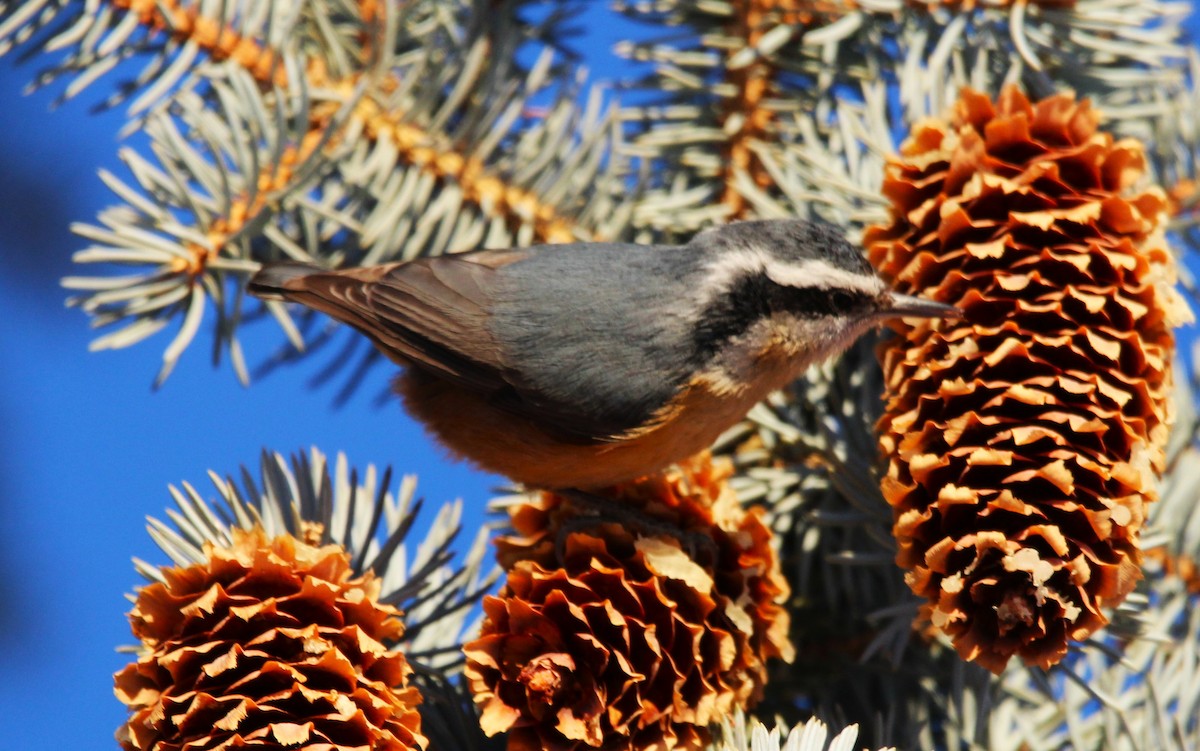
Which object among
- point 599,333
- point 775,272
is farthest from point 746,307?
point 599,333

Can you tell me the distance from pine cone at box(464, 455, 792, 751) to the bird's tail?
60 cm

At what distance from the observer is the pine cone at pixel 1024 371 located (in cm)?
131

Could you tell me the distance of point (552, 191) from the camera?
2.10m

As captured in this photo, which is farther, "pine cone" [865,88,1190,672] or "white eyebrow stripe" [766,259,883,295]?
"white eyebrow stripe" [766,259,883,295]

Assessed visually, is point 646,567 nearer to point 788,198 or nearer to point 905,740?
point 905,740

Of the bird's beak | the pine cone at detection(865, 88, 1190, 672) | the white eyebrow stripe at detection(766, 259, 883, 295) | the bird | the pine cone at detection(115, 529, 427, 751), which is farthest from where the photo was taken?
the bird

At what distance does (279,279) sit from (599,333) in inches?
22.5

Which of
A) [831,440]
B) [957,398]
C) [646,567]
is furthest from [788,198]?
[646,567]

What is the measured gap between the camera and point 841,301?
188 cm

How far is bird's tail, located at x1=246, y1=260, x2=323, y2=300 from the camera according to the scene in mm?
1830

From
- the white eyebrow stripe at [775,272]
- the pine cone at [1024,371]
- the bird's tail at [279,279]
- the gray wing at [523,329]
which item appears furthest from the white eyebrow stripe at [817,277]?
the bird's tail at [279,279]

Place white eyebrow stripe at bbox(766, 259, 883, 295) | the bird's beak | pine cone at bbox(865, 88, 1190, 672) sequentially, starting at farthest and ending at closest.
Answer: white eyebrow stripe at bbox(766, 259, 883, 295)
the bird's beak
pine cone at bbox(865, 88, 1190, 672)

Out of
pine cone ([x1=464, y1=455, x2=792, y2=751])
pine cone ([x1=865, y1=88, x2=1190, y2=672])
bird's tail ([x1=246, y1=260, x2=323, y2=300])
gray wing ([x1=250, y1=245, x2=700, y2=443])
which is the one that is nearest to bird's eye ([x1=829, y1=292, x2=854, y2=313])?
pine cone ([x1=865, y1=88, x2=1190, y2=672])

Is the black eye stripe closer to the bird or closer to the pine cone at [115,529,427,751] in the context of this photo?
the bird
